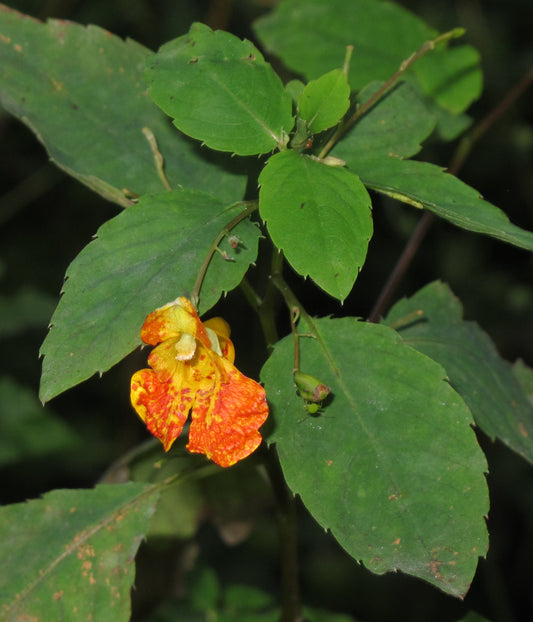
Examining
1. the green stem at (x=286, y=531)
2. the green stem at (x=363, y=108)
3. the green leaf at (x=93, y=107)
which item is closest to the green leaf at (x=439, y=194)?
the green stem at (x=363, y=108)

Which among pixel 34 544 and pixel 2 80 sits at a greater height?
pixel 2 80

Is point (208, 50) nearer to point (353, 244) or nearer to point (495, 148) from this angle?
point (353, 244)

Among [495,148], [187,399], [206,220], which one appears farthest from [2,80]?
[495,148]

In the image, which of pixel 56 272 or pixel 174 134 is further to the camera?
pixel 56 272

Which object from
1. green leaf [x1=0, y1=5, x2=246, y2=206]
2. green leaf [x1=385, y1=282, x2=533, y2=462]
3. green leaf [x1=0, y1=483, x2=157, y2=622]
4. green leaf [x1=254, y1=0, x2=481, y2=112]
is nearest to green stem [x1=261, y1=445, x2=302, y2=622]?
green leaf [x1=0, y1=483, x2=157, y2=622]

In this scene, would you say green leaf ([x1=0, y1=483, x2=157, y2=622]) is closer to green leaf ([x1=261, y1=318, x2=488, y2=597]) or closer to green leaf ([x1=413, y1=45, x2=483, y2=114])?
green leaf ([x1=261, y1=318, x2=488, y2=597])

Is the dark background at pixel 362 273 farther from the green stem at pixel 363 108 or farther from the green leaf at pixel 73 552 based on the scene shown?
the green stem at pixel 363 108

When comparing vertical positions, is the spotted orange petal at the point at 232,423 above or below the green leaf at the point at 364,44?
below
